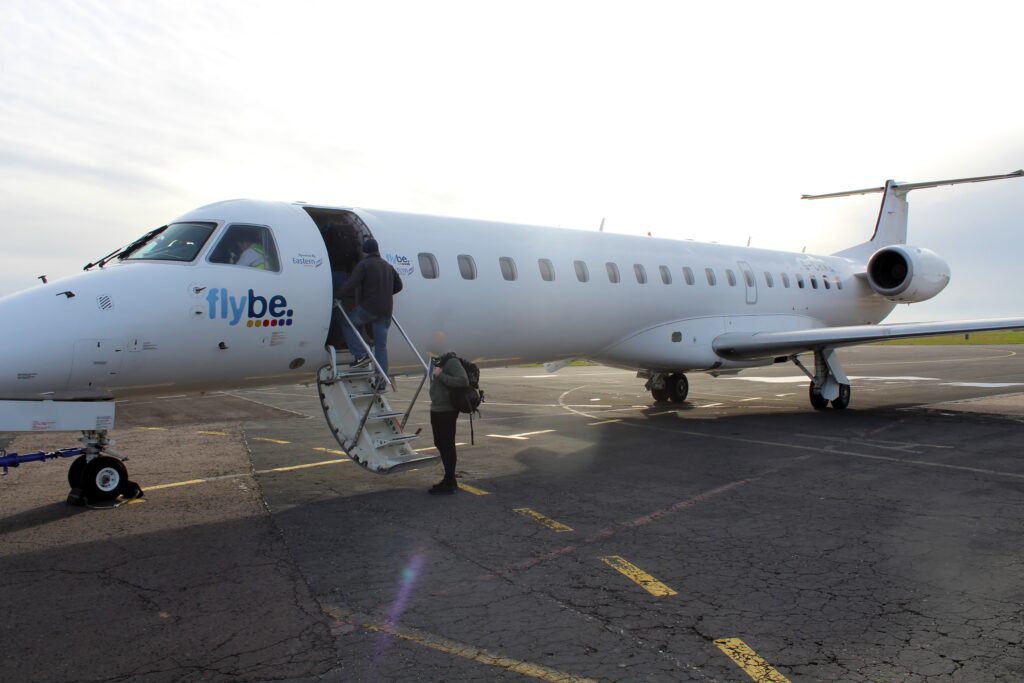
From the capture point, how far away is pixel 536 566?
568 cm

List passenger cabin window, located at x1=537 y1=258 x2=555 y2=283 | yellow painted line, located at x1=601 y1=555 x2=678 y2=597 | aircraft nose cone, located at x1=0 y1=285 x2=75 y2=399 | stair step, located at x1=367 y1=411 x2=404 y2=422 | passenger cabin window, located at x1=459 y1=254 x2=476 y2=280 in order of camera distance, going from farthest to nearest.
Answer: passenger cabin window, located at x1=537 y1=258 x2=555 y2=283, passenger cabin window, located at x1=459 y1=254 x2=476 y2=280, stair step, located at x1=367 y1=411 x2=404 y2=422, aircraft nose cone, located at x1=0 y1=285 x2=75 y2=399, yellow painted line, located at x1=601 y1=555 x2=678 y2=597

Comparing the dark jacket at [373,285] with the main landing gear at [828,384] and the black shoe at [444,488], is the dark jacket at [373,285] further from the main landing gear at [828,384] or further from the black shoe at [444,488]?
the main landing gear at [828,384]

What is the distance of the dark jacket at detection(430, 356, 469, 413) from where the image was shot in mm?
8133

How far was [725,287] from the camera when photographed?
53.3ft

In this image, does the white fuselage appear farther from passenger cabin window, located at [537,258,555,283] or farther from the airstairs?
the airstairs

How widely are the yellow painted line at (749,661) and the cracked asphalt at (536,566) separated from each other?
2 centimetres

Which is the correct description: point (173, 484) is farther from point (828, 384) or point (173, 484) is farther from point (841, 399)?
point (841, 399)

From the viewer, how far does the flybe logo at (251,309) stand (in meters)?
7.98

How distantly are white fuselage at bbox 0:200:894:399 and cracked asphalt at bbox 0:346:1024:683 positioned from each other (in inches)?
58.0

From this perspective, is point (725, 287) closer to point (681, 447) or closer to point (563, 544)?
point (681, 447)

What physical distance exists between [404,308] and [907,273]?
14.5 m

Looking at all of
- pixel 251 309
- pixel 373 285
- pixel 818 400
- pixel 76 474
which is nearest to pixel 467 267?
pixel 373 285

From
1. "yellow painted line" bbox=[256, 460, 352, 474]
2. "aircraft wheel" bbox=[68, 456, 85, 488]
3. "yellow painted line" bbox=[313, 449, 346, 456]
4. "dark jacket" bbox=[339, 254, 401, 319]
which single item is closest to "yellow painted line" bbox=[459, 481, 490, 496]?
"dark jacket" bbox=[339, 254, 401, 319]

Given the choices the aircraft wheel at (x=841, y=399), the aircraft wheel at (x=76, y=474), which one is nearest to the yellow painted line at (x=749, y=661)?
the aircraft wheel at (x=76, y=474)
